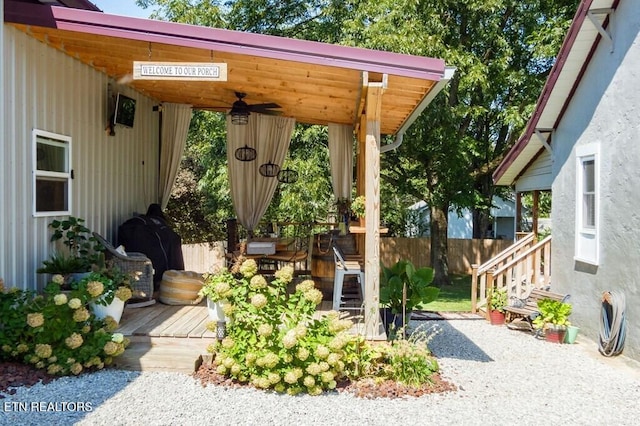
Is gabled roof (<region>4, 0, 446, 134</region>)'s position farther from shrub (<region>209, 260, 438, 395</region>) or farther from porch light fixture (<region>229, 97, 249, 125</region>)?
shrub (<region>209, 260, 438, 395</region>)

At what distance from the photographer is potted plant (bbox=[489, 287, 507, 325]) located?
24.6 ft

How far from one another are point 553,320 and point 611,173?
1.90m

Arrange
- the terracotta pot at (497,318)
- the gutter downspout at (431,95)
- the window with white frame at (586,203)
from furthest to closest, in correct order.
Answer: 1. the terracotta pot at (497,318)
2. the window with white frame at (586,203)
3. the gutter downspout at (431,95)

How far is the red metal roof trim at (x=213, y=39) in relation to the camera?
444 cm

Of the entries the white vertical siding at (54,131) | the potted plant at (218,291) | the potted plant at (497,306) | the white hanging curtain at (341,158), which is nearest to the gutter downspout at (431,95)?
the white hanging curtain at (341,158)

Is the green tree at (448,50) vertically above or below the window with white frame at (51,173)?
above

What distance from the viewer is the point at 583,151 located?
6652 millimetres

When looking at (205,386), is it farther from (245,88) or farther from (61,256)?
(245,88)

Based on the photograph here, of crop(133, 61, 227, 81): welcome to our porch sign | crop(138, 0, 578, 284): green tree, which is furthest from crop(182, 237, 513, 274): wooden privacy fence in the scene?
crop(133, 61, 227, 81): welcome to our porch sign

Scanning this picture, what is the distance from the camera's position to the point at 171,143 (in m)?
7.76

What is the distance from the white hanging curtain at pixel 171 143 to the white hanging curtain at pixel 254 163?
72 centimetres

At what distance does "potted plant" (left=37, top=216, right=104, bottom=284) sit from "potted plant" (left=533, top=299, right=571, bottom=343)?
206 inches

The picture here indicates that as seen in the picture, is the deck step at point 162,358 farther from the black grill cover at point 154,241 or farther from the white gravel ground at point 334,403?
the black grill cover at point 154,241

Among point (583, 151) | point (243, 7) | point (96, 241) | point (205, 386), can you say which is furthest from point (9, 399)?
point (243, 7)
